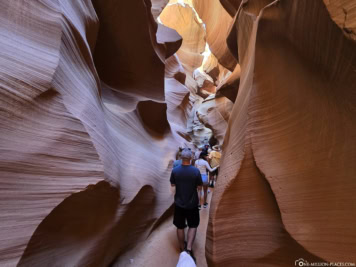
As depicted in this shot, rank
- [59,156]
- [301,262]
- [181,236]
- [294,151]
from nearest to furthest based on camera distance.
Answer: [59,156] → [301,262] → [294,151] → [181,236]

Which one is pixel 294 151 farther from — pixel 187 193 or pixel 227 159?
pixel 187 193

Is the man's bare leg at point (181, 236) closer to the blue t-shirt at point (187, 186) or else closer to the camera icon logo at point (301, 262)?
the blue t-shirt at point (187, 186)

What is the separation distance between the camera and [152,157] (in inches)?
141

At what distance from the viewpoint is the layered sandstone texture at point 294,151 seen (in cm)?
148

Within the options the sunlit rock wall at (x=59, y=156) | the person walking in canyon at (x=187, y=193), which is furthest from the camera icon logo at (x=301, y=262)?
the sunlit rock wall at (x=59, y=156)

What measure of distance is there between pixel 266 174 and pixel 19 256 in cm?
195

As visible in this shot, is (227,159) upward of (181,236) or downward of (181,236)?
upward

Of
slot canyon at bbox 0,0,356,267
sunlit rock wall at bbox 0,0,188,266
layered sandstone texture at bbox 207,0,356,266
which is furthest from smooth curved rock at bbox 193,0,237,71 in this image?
sunlit rock wall at bbox 0,0,188,266

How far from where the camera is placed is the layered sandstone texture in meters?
1.48

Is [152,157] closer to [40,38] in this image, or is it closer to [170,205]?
[170,205]

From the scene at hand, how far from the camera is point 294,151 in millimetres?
1854

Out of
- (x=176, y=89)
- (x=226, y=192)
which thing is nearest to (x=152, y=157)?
(x=226, y=192)

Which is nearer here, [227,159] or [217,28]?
[227,159]

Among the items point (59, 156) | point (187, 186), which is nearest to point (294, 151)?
point (187, 186)
